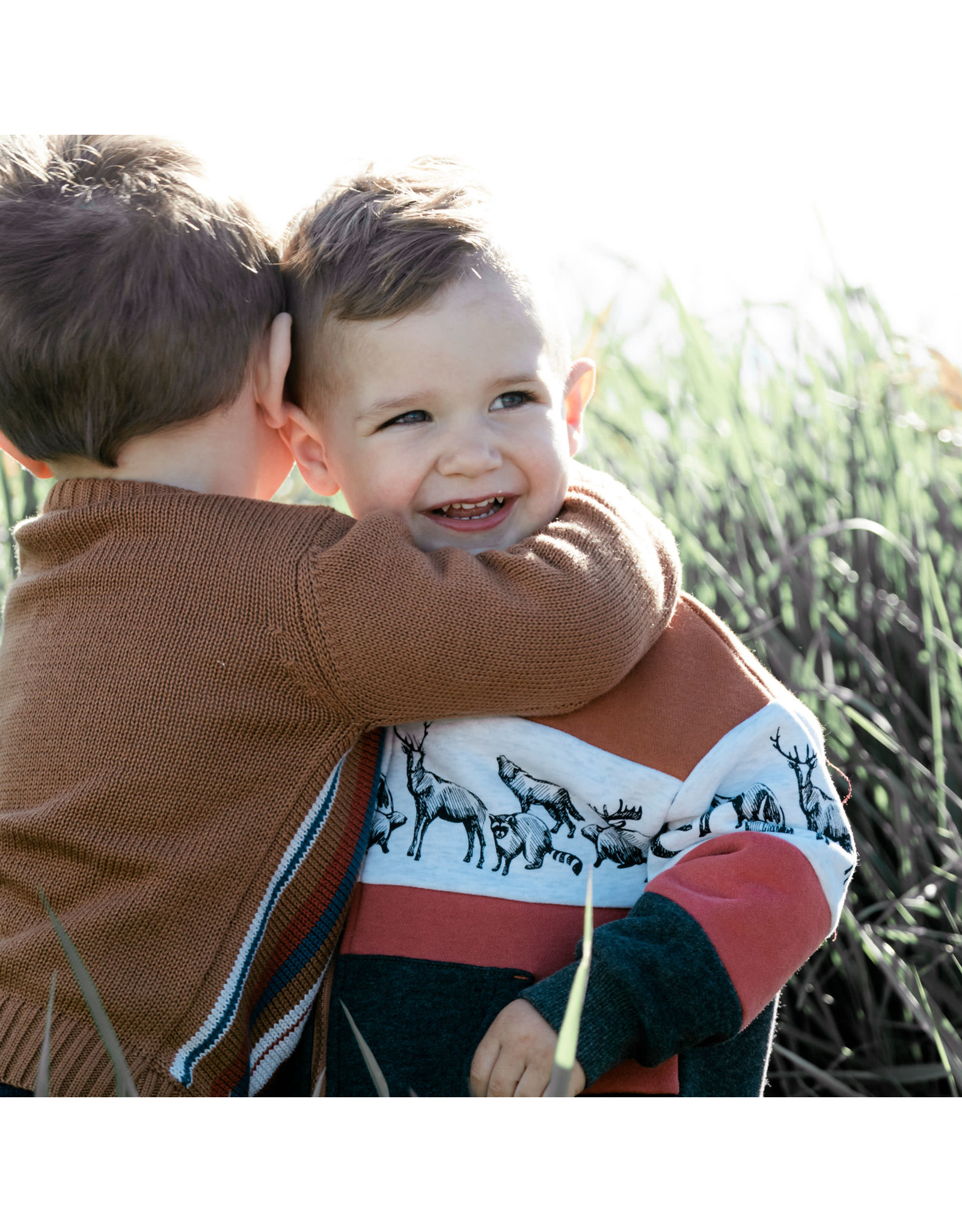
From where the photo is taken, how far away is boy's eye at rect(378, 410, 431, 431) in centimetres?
152

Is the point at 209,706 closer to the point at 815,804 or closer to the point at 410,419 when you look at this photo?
the point at 410,419

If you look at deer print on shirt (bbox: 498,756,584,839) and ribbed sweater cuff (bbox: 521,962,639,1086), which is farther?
deer print on shirt (bbox: 498,756,584,839)

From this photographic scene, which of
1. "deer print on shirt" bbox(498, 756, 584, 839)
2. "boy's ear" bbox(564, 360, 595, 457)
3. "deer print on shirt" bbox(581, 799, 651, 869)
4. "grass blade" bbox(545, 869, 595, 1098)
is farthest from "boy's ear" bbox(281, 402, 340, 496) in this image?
"grass blade" bbox(545, 869, 595, 1098)

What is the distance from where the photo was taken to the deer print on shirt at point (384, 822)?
4.79 ft

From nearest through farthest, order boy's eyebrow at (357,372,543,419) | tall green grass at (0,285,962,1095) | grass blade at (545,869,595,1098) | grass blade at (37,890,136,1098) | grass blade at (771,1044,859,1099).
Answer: grass blade at (545,869,595,1098) → grass blade at (37,890,136,1098) → boy's eyebrow at (357,372,543,419) → grass blade at (771,1044,859,1099) → tall green grass at (0,285,962,1095)

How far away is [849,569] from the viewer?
2.48 meters

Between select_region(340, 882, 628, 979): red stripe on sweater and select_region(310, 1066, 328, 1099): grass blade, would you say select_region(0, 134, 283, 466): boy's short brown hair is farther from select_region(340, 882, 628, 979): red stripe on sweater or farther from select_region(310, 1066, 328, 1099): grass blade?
select_region(310, 1066, 328, 1099): grass blade

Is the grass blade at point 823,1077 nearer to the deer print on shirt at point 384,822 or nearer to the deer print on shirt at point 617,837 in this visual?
the deer print on shirt at point 617,837

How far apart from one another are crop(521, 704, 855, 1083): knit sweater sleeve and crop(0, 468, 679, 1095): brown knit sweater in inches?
7.9

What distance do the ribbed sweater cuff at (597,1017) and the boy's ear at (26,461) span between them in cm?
86

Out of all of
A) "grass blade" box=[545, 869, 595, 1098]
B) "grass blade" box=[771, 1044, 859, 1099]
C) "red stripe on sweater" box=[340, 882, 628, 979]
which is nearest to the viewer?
"grass blade" box=[545, 869, 595, 1098]

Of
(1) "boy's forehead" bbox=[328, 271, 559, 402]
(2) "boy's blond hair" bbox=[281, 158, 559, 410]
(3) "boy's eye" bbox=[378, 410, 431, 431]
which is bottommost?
(3) "boy's eye" bbox=[378, 410, 431, 431]

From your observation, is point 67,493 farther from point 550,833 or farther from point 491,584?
point 550,833
